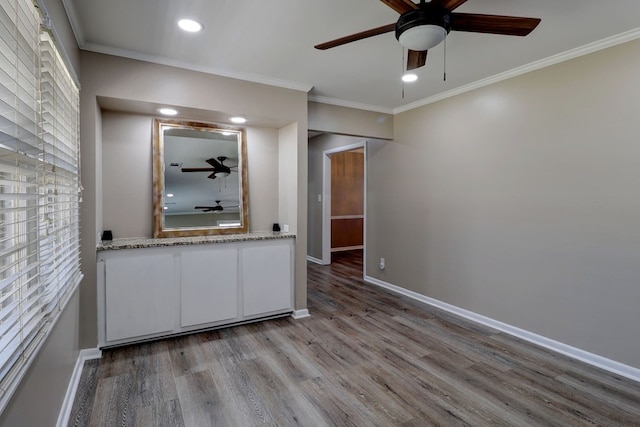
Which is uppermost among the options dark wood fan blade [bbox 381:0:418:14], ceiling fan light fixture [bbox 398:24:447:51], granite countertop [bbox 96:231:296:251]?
dark wood fan blade [bbox 381:0:418:14]

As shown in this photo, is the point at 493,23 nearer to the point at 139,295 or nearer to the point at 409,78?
the point at 409,78

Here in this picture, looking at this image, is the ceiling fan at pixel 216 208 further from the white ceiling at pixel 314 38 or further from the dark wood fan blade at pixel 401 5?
the dark wood fan blade at pixel 401 5

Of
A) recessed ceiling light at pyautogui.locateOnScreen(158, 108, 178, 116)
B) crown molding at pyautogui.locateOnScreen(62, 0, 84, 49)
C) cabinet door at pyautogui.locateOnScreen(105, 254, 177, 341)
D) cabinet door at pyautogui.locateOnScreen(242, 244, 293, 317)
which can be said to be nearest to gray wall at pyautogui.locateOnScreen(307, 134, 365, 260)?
cabinet door at pyautogui.locateOnScreen(242, 244, 293, 317)

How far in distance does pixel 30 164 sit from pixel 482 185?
11.5ft

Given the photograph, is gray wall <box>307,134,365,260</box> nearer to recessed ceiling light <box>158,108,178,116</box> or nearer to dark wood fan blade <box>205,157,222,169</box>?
dark wood fan blade <box>205,157,222,169</box>

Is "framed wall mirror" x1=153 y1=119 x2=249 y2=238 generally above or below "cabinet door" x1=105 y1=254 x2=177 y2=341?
above

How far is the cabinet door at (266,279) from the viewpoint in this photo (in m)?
3.36

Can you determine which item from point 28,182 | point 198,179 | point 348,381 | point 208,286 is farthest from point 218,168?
point 348,381

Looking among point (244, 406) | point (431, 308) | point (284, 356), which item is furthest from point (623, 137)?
point (244, 406)

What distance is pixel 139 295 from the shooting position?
2889 millimetres

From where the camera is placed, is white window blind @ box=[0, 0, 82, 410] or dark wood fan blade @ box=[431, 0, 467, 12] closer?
white window blind @ box=[0, 0, 82, 410]

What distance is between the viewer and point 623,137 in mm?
2484

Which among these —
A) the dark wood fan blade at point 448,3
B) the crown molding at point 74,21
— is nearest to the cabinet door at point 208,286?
the crown molding at point 74,21

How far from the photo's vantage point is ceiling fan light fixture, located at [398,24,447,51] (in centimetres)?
169
